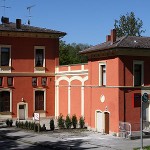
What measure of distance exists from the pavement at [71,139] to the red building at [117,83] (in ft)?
4.85

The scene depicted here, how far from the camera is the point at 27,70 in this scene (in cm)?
4272

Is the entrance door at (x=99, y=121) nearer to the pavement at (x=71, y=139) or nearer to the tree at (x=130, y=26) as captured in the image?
the pavement at (x=71, y=139)

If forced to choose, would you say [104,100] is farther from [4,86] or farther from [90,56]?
[4,86]

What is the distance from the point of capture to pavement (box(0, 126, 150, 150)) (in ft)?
82.7

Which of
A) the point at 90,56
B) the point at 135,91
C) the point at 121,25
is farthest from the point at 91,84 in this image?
the point at 121,25

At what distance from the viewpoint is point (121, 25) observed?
255 ft

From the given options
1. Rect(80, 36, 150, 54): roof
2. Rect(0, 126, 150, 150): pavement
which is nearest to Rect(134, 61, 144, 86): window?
Rect(80, 36, 150, 54): roof

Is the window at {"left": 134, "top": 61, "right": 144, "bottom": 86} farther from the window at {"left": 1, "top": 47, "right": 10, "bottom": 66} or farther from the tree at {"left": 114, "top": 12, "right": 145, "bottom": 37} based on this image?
the tree at {"left": 114, "top": 12, "right": 145, "bottom": 37}

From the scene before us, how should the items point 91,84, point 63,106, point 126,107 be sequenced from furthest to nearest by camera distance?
point 63,106
point 91,84
point 126,107

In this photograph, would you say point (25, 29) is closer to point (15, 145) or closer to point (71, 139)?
point (71, 139)

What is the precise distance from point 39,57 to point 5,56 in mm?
3824

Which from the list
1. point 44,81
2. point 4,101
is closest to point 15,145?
point 4,101

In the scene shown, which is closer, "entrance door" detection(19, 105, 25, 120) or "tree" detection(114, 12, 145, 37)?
"entrance door" detection(19, 105, 25, 120)

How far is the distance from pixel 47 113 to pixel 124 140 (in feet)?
55.4
